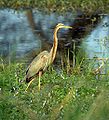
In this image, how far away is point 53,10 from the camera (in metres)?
15.4

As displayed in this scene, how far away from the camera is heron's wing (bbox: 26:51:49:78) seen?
22.4ft

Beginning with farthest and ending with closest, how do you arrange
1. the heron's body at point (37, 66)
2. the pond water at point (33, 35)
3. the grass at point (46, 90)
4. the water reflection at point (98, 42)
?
the pond water at point (33, 35) → the water reflection at point (98, 42) → the heron's body at point (37, 66) → the grass at point (46, 90)

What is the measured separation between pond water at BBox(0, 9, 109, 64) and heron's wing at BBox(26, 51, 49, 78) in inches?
60.7

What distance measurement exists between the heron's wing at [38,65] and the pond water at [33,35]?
1542 mm

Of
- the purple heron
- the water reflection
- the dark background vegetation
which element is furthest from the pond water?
the purple heron

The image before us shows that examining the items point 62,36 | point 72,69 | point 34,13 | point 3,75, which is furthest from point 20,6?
point 3,75

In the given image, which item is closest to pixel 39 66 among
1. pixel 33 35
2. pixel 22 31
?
pixel 33 35

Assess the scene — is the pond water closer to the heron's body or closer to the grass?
the grass

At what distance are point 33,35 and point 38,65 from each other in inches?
218

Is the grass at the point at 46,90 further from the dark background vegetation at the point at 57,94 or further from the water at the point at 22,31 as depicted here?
the water at the point at 22,31

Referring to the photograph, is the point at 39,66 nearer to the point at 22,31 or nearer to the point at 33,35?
the point at 33,35

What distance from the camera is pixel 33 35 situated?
12.4 m

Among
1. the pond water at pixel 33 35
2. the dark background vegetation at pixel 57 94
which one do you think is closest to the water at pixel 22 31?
the pond water at pixel 33 35

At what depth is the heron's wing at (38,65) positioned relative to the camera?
6.82m
